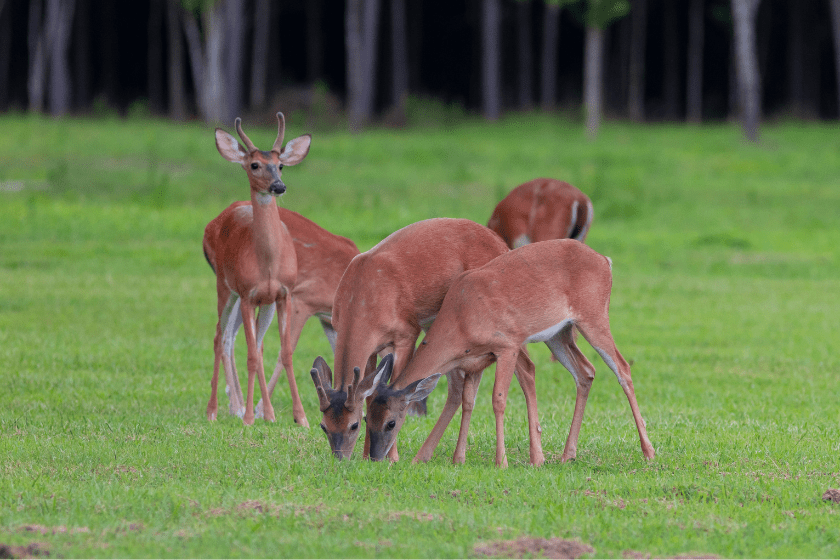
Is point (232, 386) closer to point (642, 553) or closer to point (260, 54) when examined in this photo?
point (642, 553)

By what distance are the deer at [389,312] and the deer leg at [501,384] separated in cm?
26

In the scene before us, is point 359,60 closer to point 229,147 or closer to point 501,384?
point 229,147

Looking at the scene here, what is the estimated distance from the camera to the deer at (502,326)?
7129 millimetres

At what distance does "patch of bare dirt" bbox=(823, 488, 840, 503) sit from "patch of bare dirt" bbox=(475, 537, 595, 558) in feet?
5.93

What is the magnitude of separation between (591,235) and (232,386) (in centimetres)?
1233

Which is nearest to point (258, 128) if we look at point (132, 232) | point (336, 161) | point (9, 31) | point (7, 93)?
point (336, 161)

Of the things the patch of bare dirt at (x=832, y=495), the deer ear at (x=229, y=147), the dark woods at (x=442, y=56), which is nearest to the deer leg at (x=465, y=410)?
the patch of bare dirt at (x=832, y=495)

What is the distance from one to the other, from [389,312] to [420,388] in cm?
66

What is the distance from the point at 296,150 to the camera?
8.75 meters

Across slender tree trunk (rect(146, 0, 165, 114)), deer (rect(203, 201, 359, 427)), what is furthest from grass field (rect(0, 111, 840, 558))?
slender tree trunk (rect(146, 0, 165, 114))

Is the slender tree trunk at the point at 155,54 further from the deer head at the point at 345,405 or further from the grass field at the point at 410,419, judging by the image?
the deer head at the point at 345,405

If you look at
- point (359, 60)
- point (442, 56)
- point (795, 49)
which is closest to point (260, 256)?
point (359, 60)

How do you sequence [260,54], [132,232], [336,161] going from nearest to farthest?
1. [132,232]
2. [336,161]
3. [260,54]

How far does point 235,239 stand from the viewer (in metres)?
9.20
